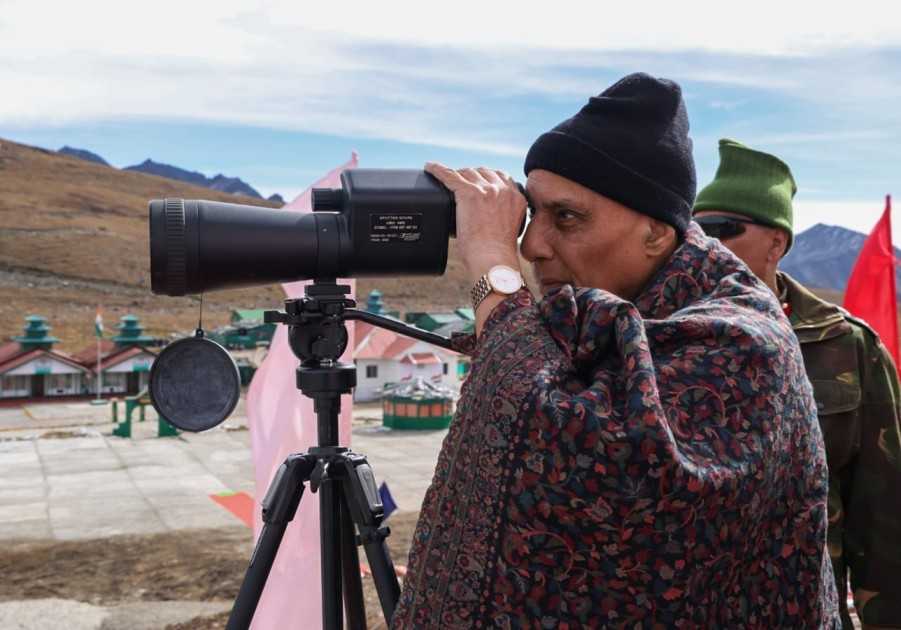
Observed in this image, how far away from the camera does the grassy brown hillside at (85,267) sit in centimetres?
4334

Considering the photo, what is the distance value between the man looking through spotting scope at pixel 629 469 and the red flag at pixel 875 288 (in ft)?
17.6

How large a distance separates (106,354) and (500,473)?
65.1 ft

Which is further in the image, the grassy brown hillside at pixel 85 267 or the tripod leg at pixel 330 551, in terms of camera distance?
the grassy brown hillside at pixel 85 267

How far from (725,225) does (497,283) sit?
1810 mm

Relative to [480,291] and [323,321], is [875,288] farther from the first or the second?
[480,291]

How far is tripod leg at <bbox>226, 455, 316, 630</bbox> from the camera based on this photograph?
5.94 ft

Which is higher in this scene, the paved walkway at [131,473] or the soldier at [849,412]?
the soldier at [849,412]

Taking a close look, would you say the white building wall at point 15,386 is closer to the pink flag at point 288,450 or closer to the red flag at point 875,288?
the pink flag at point 288,450

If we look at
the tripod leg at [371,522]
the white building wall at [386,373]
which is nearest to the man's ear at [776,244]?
the tripod leg at [371,522]

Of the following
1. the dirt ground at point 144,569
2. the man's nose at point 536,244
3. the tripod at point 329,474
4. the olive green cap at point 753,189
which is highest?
the olive green cap at point 753,189

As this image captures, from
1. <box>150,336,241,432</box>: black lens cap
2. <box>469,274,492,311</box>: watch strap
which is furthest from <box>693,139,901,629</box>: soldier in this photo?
<box>150,336,241,432</box>: black lens cap

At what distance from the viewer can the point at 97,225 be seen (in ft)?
248

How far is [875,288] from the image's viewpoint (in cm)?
630

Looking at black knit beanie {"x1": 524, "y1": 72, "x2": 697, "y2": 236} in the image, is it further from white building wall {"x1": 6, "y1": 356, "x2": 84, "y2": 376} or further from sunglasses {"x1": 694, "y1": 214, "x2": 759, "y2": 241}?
white building wall {"x1": 6, "y1": 356, "x2": 84, "y2": 376}
